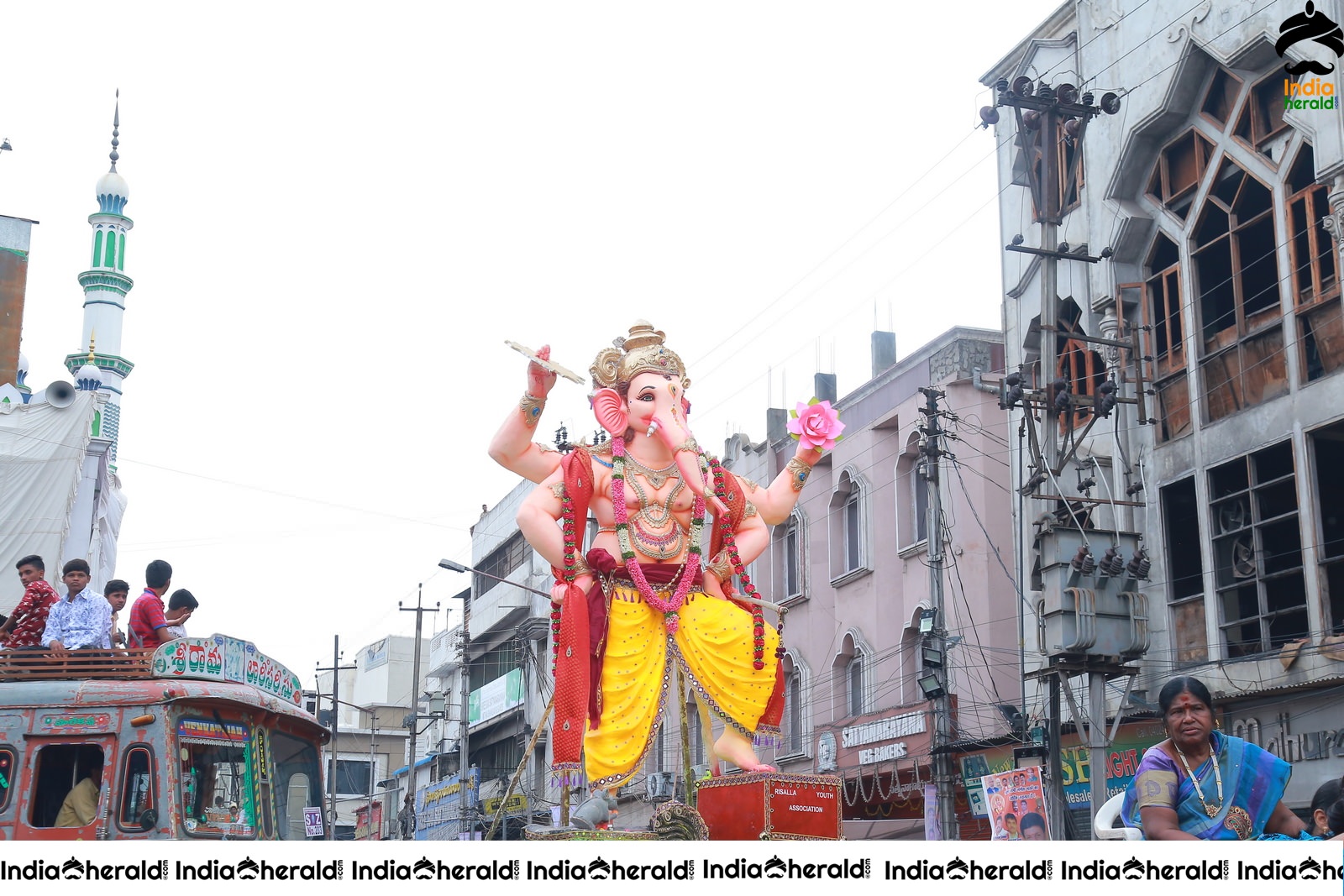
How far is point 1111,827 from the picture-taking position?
5.95m

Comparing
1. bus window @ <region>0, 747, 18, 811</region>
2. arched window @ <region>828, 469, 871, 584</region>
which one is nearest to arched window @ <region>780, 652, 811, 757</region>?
arched window @ <region>828, 469, 871, 584</region>

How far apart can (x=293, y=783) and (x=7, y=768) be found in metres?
2.17

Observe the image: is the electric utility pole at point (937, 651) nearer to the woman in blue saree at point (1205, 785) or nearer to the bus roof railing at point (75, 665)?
the bus roof railing at point (75, 665)

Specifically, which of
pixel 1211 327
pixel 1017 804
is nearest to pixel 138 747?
pixel 1017 804

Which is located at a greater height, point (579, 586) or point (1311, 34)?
point (1311, 34)

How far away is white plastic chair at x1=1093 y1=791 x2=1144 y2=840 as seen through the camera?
569 centimetres

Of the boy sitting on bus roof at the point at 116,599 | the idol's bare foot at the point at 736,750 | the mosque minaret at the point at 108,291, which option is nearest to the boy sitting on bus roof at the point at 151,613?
the boy sitting on bus roof at the point at 116,599

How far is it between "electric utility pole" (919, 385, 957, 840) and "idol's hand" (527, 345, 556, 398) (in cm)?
1151

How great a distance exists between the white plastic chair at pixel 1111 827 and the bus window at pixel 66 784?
22.5 ft

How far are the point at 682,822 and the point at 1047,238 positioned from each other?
10.9m

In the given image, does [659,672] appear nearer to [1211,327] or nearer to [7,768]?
[7,768]

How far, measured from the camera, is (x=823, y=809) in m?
9.31

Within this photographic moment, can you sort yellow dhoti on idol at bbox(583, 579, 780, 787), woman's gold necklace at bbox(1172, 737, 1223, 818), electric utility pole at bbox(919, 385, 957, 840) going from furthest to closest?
electric utility pole at bbox(919, 385, 957, 840), yellow dhoti on idol at bbox(583, 579, 780, 787), woman's gold necklace at bbox(1172, 737, 1223, 818)

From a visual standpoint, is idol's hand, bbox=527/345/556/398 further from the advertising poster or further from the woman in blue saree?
the advertising poster
